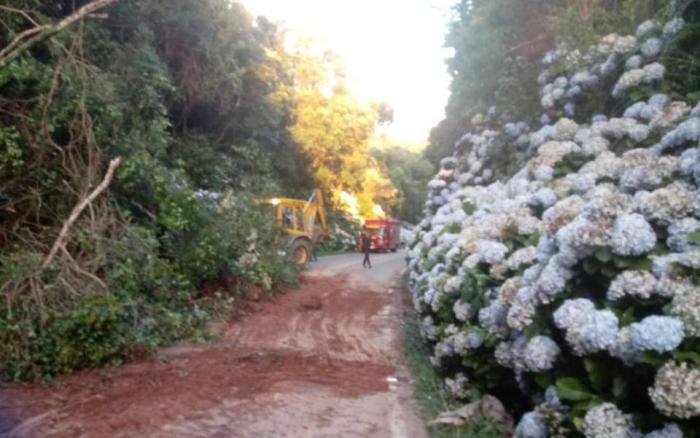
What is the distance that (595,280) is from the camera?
5.05 metres

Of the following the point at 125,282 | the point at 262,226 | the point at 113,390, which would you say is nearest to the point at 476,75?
the point at 262,226

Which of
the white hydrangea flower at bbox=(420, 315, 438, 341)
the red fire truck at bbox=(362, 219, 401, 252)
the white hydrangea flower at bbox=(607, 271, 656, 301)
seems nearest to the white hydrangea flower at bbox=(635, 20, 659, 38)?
the white hydrangea flower at bbox=(420, 315, 438, 341)

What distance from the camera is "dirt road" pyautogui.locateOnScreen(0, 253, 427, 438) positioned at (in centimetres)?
607

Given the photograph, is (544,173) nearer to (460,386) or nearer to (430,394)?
(460,386)

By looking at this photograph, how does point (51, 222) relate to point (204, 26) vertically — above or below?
below

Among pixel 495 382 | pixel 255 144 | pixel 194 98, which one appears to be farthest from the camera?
pixel 255 144

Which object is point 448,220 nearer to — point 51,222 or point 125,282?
point 125,282

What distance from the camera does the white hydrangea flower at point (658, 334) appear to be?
396cm

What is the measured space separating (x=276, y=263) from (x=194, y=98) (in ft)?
23.1

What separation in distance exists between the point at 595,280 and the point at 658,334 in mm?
1077

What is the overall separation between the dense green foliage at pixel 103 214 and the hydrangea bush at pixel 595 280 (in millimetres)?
4174

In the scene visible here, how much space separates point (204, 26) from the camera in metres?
19.0

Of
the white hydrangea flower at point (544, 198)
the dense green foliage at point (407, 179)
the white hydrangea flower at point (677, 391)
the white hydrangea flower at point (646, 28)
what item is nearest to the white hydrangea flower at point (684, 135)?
the white hydrangea flower at point (544, 198)

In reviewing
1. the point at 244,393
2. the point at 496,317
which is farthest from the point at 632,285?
the point at 244,393
